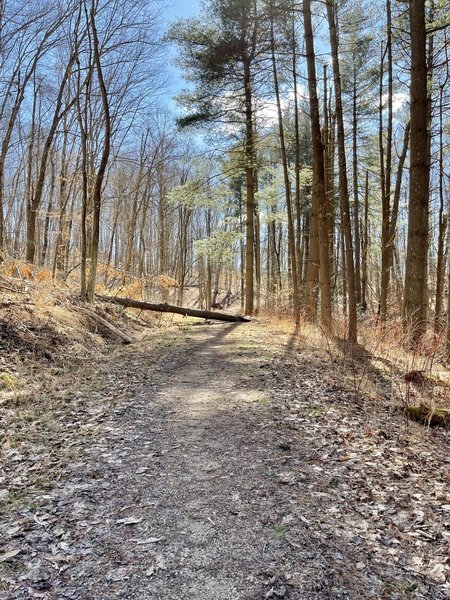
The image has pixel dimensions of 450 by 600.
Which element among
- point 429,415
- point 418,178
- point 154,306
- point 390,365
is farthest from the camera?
point 154,306

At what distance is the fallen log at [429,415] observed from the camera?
460 cm

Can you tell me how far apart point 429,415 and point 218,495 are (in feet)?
9.53

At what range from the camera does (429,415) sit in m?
4.56

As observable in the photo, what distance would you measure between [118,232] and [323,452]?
29.6 metres

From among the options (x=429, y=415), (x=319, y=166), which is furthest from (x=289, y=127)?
(x=429, y=415)

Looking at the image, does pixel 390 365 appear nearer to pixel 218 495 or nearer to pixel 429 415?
pixel 429 415

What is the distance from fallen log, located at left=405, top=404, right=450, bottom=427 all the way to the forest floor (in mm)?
152

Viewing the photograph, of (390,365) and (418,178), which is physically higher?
(418,178)

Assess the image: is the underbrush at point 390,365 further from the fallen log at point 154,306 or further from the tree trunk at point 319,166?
the fallen log at point 154,306

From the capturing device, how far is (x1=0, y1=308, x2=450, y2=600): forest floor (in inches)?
82.7

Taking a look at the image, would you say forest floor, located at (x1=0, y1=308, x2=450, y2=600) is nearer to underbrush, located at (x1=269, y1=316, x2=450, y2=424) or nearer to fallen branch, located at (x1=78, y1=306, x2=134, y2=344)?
underbrush, located at (x1=269, y1=316, x2=450, y2=424)

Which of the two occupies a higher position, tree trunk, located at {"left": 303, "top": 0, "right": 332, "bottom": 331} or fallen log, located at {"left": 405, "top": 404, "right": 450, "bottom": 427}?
tree trunk, located at {"left": 303, "top": 0, "right": 332, "bottom": 331}

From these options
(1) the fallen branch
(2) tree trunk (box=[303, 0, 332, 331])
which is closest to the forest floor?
(1) the fallen branch

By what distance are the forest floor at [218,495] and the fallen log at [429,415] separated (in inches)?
6.0
